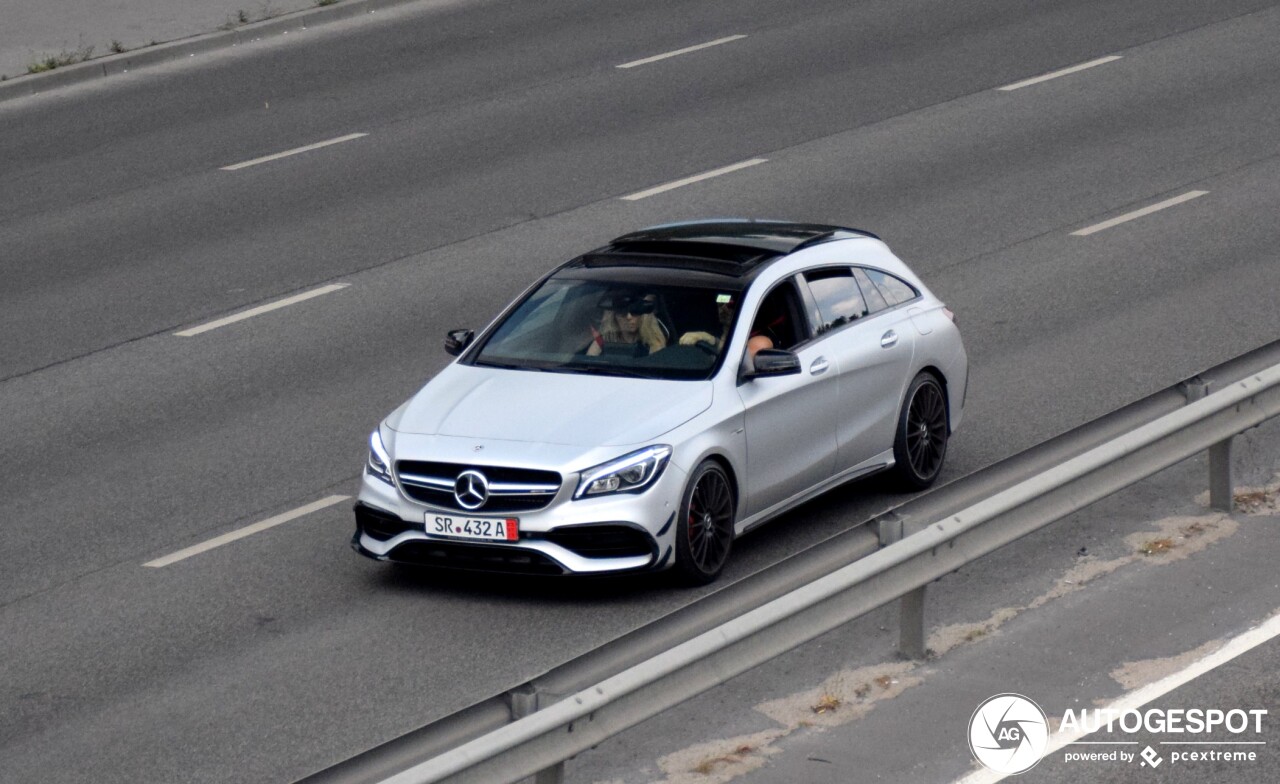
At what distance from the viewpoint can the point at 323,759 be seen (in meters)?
7.32

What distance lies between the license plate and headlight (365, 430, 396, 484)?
352 mm

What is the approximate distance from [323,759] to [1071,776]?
9.26ft

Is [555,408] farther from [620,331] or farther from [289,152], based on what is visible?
[289,152]

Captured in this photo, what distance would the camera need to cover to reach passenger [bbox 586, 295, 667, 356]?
9.67 meters

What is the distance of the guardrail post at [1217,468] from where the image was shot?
29.9ft

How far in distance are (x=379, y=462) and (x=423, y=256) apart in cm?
634

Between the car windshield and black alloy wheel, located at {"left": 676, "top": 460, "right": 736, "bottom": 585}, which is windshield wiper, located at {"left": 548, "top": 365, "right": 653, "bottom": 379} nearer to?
the car windshield

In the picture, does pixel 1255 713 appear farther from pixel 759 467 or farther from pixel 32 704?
pixel 32 704

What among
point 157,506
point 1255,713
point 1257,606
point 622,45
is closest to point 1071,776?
point 1255,713

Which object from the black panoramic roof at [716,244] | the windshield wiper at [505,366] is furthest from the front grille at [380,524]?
the black panoramic roof at [716,244]

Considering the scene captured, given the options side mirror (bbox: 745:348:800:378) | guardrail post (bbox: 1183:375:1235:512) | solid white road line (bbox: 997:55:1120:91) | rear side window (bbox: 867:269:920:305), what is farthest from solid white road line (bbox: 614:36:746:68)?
guardrail post (bbox: 1183:375:1235:512)

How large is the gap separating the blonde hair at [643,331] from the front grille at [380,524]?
150 cm

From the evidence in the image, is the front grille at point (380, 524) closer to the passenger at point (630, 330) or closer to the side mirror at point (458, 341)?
the side mirror at point (458, 341)

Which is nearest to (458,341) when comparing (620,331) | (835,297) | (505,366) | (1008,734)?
(505,366)
